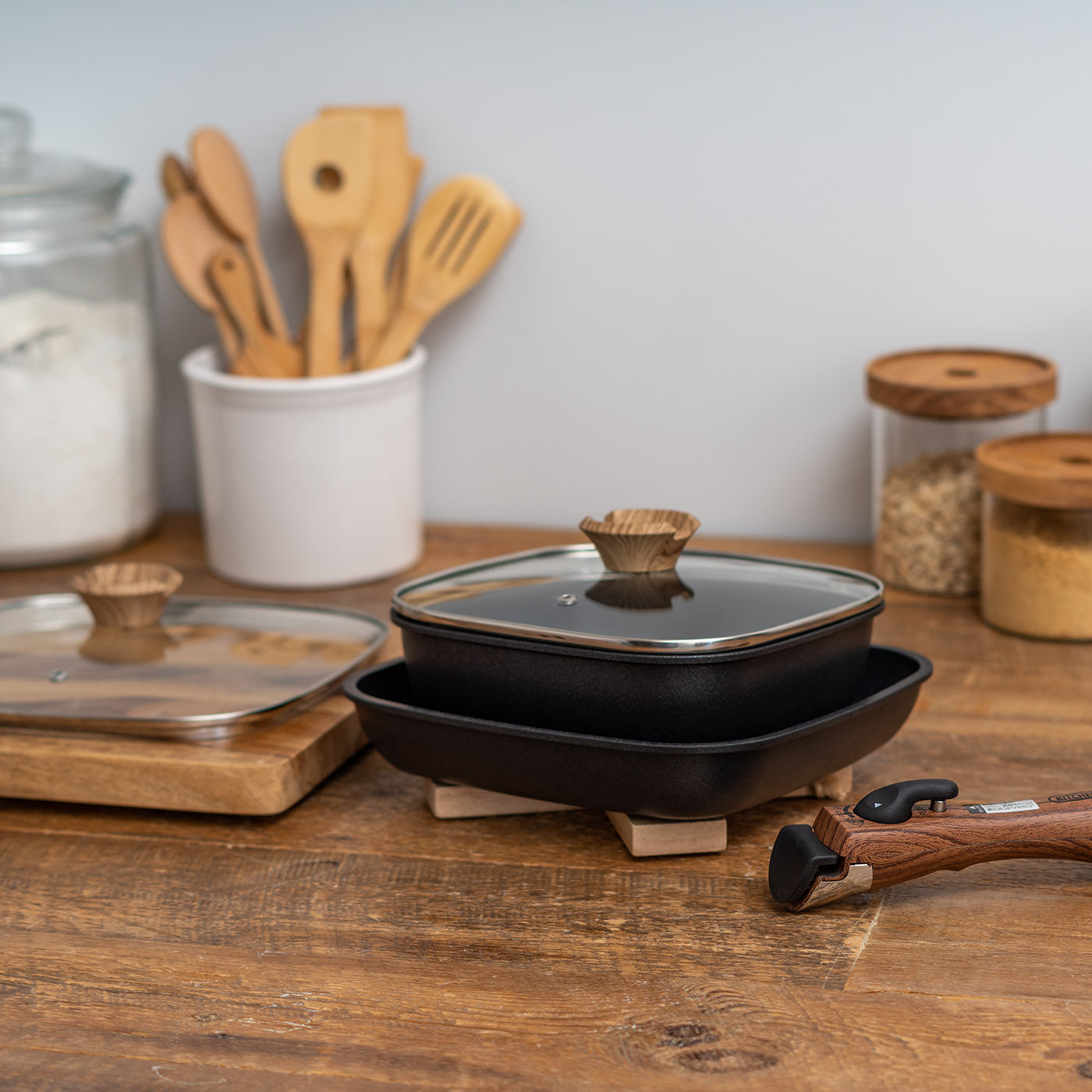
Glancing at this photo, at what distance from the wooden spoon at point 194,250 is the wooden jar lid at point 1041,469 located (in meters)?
0.63

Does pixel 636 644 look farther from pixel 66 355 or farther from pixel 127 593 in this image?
pixel 66 355

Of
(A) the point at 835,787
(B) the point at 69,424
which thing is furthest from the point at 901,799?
(B) the point at 69,424

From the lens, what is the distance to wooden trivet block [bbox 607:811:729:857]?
68 centimetres

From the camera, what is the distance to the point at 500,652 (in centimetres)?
67

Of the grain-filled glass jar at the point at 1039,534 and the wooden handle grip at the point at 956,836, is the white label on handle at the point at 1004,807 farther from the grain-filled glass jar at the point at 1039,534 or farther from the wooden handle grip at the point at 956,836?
the grain-filled glass jar at the point at 1039,534

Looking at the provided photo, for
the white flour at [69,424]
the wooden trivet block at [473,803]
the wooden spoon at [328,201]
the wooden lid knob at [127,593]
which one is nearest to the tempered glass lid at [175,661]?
the wooden lid knob at [127,593]

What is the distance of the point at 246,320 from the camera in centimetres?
116

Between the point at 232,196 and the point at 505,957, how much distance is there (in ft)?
2.64

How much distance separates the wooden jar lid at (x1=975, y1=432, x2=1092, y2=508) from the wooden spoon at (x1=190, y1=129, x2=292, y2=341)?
611 millimetres

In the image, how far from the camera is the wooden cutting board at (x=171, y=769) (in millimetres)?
742

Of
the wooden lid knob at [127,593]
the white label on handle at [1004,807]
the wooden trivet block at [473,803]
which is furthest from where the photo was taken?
the wooden lid knob at [127,593]

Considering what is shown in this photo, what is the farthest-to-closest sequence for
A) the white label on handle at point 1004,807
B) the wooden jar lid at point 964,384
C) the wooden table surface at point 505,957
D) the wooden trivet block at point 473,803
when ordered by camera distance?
the wooden jar lid at point 964,384 < the wooden trivet block at point 473,803 < the white label on handle at point 1004,807 < the wooden table surface at point 505,957

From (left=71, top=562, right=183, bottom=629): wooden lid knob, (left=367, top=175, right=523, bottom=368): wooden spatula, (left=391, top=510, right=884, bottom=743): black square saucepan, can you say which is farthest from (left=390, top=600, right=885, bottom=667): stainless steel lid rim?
(left=367, top=175, right=523, bottom=368): wooden spatula

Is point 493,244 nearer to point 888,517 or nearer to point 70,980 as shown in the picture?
point 888,517
